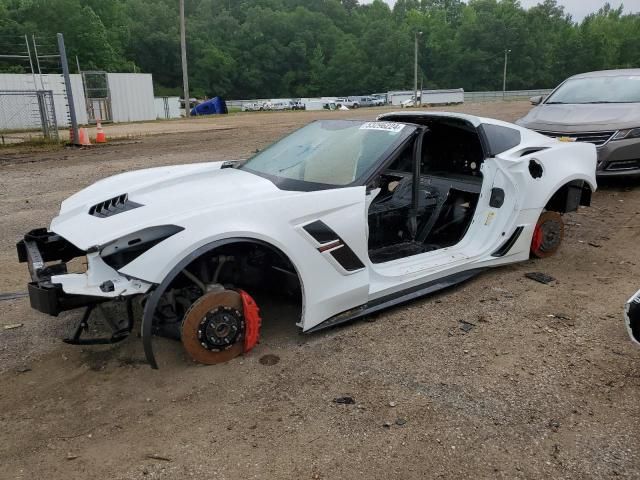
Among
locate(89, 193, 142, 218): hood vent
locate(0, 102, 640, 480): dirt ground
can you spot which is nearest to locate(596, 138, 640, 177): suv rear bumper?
locate(0, 102, 640, 480): dirt ground

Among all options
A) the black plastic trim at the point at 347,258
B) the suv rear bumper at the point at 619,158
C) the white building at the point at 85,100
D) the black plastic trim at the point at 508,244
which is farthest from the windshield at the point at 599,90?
the white building at the point at 85,100

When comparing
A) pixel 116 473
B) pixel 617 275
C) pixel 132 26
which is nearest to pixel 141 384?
pixel 116 473

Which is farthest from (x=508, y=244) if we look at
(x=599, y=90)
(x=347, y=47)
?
(x=347, y=47)

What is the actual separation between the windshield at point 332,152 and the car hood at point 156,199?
0.23m

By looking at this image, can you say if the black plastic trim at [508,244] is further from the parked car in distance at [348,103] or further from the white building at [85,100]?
the parked car in distance at [348,103]

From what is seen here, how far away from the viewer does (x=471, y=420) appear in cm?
266

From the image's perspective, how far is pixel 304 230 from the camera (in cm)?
324

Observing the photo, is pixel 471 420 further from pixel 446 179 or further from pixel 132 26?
pixel 132 26

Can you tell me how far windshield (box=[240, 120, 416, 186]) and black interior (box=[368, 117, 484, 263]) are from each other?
0.15 meters

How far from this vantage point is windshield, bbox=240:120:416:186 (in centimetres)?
366

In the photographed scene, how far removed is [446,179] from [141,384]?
10.5 feet

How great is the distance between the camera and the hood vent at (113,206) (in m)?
3.28

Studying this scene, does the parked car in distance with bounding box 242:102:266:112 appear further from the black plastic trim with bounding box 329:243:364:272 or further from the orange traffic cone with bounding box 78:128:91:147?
the black plastic trim with bounding box 329:243:364:272

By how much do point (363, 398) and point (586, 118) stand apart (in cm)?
630
